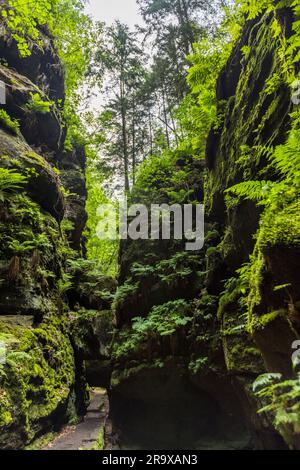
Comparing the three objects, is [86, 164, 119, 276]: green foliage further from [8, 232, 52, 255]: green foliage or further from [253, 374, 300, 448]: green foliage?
[253, 374, 300, 448]: green foliage

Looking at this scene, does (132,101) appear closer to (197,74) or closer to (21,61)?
(21,61)

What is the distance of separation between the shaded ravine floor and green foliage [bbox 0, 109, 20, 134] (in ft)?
29.7

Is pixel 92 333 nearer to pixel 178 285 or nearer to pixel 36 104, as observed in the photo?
pixel 178 285

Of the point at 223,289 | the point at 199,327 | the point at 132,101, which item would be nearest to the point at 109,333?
the point at 199,327

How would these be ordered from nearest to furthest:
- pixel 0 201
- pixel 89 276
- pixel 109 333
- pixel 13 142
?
pixel 0 201 < pixel 13 142 < pixel 109 333 < pixel 89 276

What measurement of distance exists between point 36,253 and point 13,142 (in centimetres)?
368

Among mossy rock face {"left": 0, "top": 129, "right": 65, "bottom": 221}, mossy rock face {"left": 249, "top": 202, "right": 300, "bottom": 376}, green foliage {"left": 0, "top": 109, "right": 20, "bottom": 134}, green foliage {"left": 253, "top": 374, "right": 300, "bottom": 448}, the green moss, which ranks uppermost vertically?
green foliage {"left": 0, "top": 109, "right": 20, "bottom": 134}

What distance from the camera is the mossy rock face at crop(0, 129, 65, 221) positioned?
8.74 meters

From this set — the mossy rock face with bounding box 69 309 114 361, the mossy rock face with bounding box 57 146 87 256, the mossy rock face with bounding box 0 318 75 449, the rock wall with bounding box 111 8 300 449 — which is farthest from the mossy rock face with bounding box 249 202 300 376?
the mossy rock face with bounding box 57 146 87 256

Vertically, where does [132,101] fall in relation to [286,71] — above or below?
above

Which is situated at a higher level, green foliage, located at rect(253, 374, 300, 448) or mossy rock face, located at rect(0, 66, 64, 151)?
mossy rock face, located at rect(0, 66, 64, 151)

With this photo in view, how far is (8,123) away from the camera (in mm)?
9758

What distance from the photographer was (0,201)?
7816 mm

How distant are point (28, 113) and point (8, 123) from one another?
1.56 m
